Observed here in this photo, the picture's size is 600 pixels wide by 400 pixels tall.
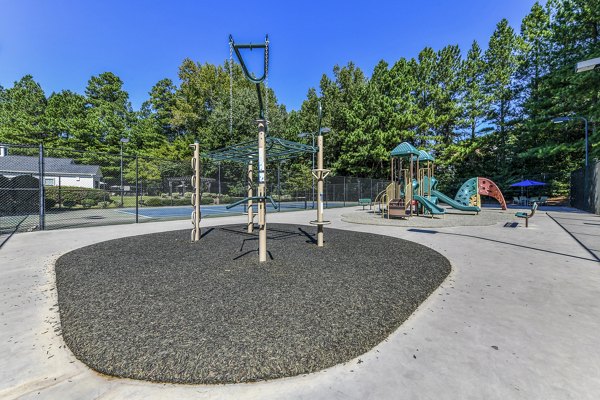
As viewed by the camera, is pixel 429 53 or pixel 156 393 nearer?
pixel 156 393

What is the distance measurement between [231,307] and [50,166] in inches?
1554

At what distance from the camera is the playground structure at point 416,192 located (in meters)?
14.0

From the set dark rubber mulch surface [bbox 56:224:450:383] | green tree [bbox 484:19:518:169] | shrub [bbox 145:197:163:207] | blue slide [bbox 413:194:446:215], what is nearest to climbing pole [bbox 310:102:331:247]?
dark rubber mulch surface [bbox 56:224:450:383]

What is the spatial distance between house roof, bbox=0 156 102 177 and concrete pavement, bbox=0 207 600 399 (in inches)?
1251

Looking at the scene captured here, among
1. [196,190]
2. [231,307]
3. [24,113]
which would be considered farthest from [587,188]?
[24,113]

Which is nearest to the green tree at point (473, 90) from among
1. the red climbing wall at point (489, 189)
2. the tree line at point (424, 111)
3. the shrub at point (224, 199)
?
the tree line at point (424, 111)

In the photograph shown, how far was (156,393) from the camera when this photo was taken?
6.13ft

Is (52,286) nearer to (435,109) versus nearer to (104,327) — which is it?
(104,327)

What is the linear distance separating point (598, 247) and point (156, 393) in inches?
374

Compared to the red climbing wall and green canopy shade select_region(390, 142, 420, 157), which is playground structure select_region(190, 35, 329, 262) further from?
the red climbing wall

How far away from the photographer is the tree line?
2314 cm

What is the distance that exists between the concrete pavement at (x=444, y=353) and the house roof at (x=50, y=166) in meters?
31.8

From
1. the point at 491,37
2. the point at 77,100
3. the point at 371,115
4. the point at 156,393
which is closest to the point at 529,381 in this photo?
the point at 156,393

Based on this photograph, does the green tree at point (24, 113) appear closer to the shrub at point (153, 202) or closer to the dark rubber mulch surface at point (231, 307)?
the shrub at point (153, 202)
